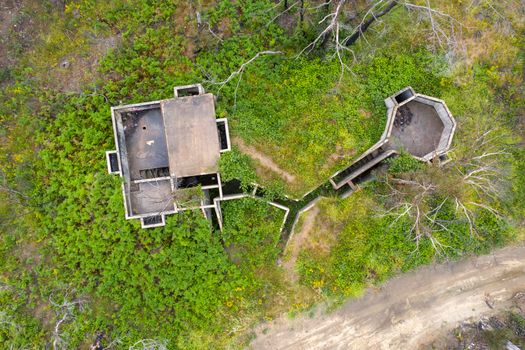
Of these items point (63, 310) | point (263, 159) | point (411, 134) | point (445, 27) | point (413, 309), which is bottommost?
point (413, 309)

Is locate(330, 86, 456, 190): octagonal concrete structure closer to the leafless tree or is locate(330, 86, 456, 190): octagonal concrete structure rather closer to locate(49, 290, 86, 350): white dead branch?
the leafless tree

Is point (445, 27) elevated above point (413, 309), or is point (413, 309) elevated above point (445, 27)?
point (445, 27)

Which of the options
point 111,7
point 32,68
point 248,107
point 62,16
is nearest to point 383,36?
point 248,107

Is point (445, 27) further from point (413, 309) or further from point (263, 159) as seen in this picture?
point (413, 309)

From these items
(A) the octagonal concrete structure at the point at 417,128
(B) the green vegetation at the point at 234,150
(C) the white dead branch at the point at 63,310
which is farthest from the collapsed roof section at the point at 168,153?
(A) the octagonal concrete structure at the point at 417,128

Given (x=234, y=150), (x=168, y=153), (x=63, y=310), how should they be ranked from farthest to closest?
1. (x=63, y=310)
2. (x=234, y=150)
3. (x=168, y=153)

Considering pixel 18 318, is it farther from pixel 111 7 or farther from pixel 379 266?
pixel 379 266

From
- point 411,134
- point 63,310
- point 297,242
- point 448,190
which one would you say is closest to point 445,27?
point 411,134
